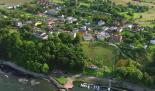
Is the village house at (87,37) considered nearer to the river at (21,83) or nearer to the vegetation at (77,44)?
the vegetation at (77,44)

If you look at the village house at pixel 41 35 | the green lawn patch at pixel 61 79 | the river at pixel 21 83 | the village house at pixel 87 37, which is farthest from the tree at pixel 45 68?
the village house at pixel 87 37

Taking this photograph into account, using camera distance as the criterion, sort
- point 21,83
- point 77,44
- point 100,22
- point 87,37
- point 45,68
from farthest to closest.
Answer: point 100,22 → point 87,37 → point 77,44 → point 45,68 → point 21,83

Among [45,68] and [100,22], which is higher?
[100,22]

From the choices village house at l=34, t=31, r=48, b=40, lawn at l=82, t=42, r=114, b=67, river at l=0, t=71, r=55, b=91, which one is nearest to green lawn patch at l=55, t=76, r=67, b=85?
river at l=0, t=71, r=55, b=91

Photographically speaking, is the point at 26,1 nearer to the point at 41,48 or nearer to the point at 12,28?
the point at 12,28

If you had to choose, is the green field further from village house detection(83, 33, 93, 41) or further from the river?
the river

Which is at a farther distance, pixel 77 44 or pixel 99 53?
pixel 99 53

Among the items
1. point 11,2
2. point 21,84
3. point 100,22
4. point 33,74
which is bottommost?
point 21,84

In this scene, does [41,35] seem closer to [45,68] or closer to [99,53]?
[99,53]

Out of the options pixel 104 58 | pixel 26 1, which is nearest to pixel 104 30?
pixel 104 58

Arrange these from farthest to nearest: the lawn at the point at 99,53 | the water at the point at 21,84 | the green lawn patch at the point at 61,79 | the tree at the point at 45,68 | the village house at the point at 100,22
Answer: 1. the village house at the point at 100,22
2. the lawn at the point at 99,53
3. the tree at the point at 45,68
4. the green lawn patch at the point at 61,79
5. the water at the point at 21,84

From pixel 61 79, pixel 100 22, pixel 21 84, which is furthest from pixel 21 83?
pixel 100 22
